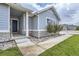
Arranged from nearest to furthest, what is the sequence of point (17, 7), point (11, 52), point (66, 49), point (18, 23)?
point (11, 52), point (66, 49), point (17, 7), point (18, 23)

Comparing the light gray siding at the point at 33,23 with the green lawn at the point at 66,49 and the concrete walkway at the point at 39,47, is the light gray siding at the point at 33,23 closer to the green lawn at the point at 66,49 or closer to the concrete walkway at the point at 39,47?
the concrete walkway at the point at 39,47

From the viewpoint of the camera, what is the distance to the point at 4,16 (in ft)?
10.7

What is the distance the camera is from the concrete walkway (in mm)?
3228

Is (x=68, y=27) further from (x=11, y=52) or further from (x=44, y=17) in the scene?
(x=11, y=52)

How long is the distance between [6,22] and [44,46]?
1062 mm

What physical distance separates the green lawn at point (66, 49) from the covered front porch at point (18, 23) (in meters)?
0.73

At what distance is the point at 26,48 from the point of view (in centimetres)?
325

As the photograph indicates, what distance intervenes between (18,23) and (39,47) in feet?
2.68

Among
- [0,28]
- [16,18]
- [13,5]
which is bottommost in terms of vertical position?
[0,28]

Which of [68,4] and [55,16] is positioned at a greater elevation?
[68,4]

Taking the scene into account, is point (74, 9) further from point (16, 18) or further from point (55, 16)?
point (16, 18)

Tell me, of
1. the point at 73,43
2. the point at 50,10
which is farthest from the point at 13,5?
the point at 73,43

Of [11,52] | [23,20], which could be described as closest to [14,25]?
[23,20]

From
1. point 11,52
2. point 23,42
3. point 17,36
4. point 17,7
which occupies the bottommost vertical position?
point 11,52
